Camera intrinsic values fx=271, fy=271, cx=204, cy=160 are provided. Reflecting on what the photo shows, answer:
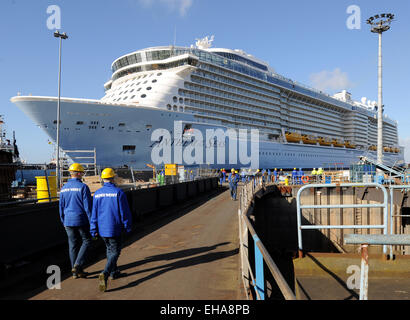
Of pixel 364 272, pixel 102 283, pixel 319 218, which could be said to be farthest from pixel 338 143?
pixel 102 283

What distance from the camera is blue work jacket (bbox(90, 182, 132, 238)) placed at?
410cm

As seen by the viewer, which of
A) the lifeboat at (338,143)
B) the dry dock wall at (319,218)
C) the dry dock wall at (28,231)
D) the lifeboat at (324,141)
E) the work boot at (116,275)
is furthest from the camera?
the lifeboat at (338,143)

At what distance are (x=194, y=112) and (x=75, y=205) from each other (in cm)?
2979

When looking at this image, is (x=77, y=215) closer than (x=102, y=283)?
No

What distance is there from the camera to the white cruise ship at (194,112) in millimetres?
24562

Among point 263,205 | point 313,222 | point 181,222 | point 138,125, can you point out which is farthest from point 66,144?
point 313,222

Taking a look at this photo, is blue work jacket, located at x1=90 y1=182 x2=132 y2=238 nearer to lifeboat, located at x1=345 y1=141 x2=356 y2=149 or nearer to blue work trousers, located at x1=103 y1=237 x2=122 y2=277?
blue work trousers, located at x1=103 y1=237 x2=122 y2=277

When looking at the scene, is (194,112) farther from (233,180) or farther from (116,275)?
(116,275)

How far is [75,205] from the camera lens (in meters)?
4.43

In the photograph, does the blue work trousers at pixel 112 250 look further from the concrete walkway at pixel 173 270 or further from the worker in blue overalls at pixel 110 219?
the concrete walkway at pixel 173 270

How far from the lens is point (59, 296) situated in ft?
12.6
